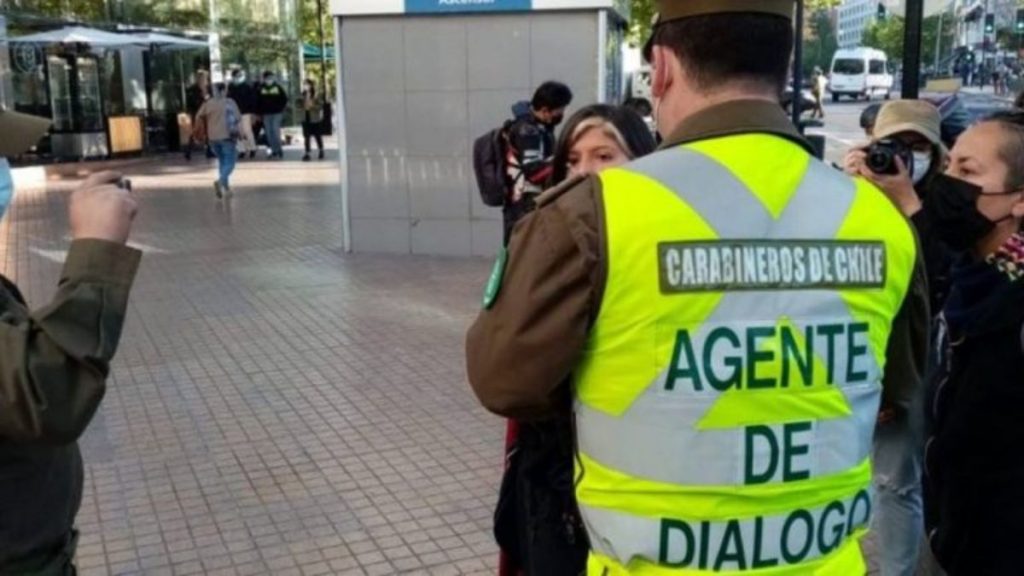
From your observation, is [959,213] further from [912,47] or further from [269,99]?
[269,99]

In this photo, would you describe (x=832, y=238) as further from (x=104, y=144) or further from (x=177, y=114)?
(x=177, y=114)

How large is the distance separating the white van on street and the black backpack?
4455cm

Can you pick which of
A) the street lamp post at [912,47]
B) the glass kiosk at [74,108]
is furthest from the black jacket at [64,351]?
the glass kiosk at [74,108]

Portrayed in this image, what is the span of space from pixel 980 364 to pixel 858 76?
48.6 m

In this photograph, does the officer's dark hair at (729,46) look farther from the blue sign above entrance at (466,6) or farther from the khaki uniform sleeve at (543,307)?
Answer: the blue sign above entrance at (466,6)

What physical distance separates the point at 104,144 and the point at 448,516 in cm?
1843

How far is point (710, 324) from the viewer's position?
159cm

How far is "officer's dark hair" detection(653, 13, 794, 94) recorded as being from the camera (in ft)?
5.45

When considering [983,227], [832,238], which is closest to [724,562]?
[832,238]

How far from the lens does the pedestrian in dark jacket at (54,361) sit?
1.68m

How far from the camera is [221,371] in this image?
6586 mm

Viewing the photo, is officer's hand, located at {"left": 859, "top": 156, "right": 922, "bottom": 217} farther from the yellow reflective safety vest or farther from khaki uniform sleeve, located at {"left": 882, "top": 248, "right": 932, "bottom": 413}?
the yellow reflective safety vest

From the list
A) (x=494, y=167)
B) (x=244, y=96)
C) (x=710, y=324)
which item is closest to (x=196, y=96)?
(x=244, y=96)

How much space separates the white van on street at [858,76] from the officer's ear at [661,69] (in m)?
49.3
